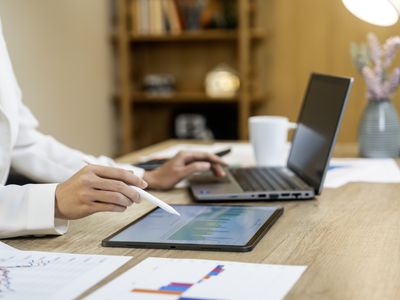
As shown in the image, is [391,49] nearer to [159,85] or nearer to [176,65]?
[159,85]

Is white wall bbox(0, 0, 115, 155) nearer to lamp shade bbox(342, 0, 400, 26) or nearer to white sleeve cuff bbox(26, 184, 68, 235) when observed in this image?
lamp shade bbox(342, 0, 400, 26)

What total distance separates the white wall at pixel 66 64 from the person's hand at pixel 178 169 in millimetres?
1891

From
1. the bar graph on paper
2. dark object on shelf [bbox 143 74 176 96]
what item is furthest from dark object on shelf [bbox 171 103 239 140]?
the bar graph on paper

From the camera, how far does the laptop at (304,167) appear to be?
144 cm

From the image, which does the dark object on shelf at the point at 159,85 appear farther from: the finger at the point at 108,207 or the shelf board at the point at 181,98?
the finger at the point at 108,207

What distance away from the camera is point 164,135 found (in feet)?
14.9

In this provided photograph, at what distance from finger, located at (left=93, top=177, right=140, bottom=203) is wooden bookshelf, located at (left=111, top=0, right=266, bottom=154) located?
120 inches

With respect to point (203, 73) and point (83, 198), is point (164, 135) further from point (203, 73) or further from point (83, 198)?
point (83, 198)

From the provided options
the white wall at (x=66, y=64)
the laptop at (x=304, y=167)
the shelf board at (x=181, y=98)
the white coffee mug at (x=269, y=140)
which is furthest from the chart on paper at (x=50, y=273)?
the shelf board at (x=181, y=98)

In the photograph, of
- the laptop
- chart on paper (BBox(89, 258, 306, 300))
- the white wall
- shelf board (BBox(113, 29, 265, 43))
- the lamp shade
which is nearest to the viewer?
chart on paper (BBox(89, 258, 306, 300))

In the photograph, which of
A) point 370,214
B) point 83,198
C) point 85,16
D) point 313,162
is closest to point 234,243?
point 83,198

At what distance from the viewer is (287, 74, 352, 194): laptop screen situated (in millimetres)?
1465

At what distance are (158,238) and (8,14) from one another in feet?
8.09

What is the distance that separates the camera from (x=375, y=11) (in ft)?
6.16
